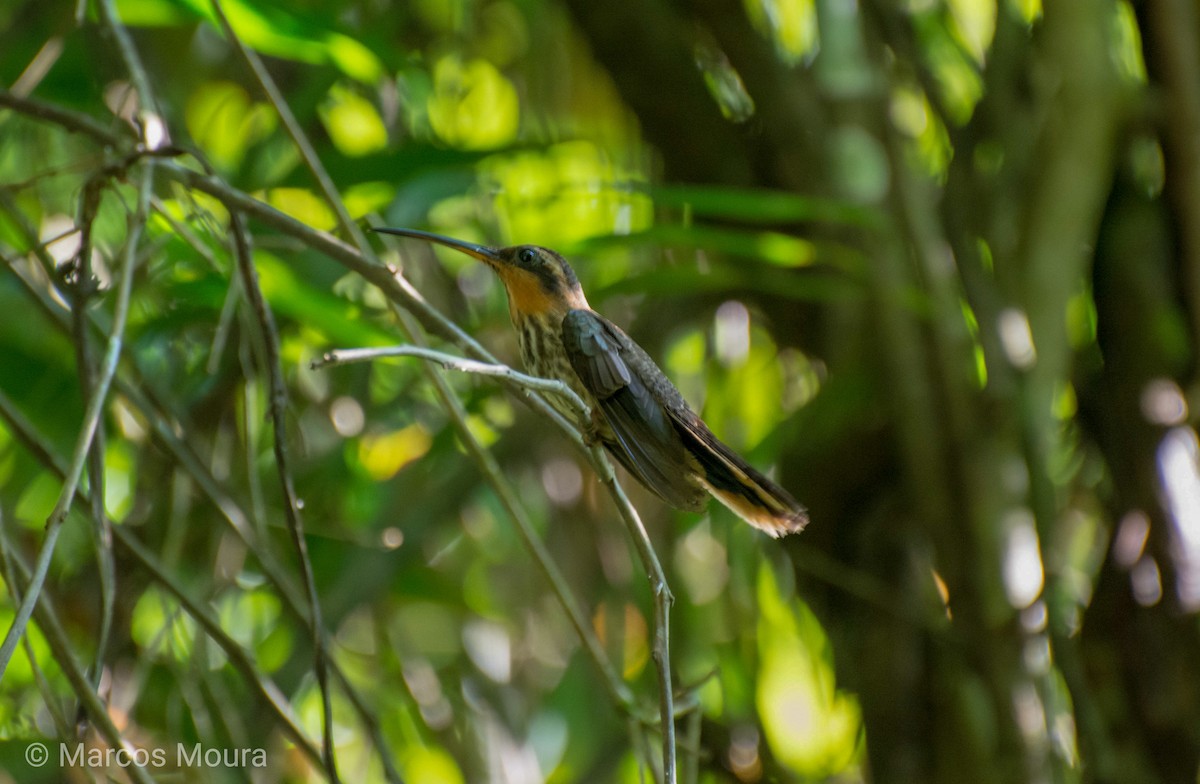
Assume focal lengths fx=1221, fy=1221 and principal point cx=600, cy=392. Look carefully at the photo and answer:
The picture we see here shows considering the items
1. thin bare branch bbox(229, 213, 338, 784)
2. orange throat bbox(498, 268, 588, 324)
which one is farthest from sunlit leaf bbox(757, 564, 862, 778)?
thin bare branch bbox(229, 213, 338, 784)

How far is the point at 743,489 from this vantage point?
6.87 feet

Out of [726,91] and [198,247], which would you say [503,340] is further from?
[198,247]

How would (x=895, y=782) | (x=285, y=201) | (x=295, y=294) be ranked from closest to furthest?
(x=295, y=294)
(x=895, y=782)
(x=285, y=201)

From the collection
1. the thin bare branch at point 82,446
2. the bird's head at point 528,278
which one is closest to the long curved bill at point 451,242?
the bird's head at point 528,278

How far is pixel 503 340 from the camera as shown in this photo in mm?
3436


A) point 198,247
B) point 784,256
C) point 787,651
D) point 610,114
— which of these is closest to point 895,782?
point 787,651

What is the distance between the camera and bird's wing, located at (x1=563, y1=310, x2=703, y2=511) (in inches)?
78.6

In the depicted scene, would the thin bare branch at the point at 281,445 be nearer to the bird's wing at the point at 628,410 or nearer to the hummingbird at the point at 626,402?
the hummingbird at the point at 626,402

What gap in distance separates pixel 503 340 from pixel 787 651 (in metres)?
1.16

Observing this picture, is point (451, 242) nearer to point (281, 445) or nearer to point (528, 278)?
point (528, 278)

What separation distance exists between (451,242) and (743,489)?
0.80 meters
